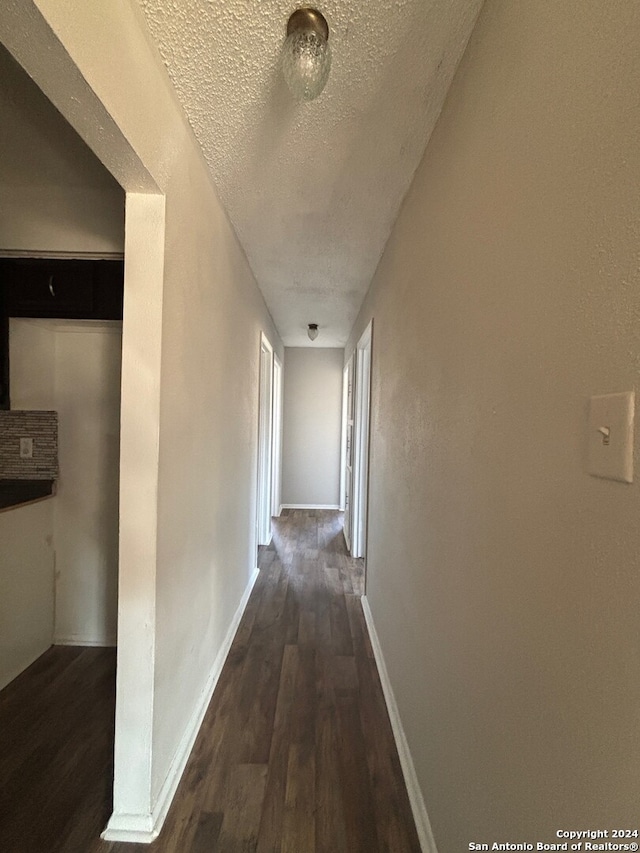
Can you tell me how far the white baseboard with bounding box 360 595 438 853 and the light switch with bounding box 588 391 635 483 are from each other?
4.17ft

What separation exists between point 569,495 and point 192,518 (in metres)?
1.35

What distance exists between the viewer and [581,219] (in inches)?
21.6

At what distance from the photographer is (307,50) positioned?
0.92m

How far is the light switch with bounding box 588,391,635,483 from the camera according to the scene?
1.52ft

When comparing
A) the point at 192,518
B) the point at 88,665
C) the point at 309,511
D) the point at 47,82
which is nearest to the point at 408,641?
the point at 192,518

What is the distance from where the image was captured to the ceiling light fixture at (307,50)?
92 centimetres

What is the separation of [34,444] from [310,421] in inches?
155

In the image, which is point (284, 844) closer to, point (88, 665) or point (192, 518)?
point (192, 518)

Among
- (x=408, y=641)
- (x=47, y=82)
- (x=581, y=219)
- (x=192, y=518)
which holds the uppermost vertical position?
(x=47, y=82)

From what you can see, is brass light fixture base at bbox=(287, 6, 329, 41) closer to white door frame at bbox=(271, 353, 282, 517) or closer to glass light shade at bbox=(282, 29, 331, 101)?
glass light shade at bbox=(282, 29, 331, 101)

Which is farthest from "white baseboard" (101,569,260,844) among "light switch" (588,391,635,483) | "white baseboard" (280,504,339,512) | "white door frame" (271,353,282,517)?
"white baseboard" (280,504,339,512)

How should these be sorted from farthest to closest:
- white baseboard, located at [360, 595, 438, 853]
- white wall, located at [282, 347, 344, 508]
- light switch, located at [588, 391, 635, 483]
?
1. white wall, located at [282, 347, 344, 508]
2. white baseboard, located at [360, 595, 438, 853]
3. light switch, located at [588, 391, 635, 483]

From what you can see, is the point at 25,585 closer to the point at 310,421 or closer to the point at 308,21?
the point at 308,21

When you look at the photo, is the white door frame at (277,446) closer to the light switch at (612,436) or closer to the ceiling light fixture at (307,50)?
the ceiling light fixture at (307,50)
